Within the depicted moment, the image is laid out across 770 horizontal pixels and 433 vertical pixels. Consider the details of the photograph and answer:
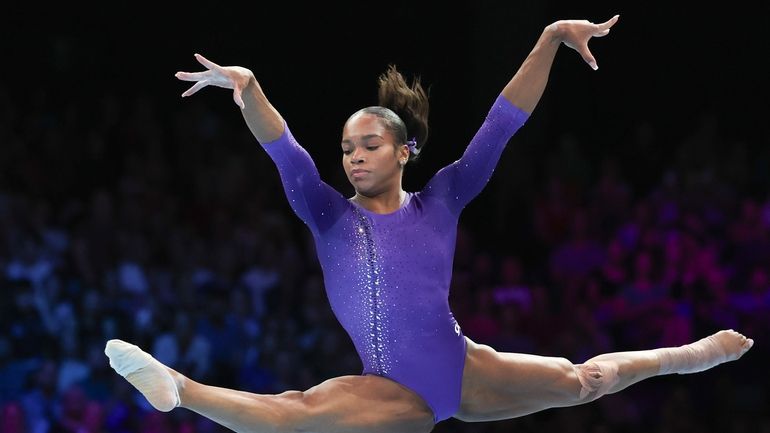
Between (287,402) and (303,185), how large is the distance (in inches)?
27.8

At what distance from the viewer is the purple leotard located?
372cm

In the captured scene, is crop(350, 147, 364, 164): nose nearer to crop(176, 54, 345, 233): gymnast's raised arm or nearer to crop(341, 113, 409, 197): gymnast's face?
crop(341, 113, 409, 197): gymnast's face

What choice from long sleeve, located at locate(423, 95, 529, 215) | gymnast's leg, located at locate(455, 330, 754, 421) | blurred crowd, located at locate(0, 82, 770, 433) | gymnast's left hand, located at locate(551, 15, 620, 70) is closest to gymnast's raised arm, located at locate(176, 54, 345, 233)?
long sleeve, located at locate(423, 95, 529, 215)

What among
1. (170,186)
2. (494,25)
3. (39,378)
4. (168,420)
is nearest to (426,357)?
(168,420)

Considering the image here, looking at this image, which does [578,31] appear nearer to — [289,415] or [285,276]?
[289,415]

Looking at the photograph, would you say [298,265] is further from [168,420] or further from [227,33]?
[227,33]

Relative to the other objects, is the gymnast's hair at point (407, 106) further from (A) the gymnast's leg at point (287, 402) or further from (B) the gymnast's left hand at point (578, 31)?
(A) the gymnast's leg at point (287, 402)

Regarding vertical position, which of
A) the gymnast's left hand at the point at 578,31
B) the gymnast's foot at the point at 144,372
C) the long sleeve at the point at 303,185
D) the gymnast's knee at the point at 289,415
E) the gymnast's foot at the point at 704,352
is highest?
the gymnast's left hand at the point at 578,31

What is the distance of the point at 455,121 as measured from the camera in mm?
8312

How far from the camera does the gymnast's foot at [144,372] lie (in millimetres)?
3350

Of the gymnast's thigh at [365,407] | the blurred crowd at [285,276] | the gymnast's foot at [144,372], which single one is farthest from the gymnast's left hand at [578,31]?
the blurred crowd at [285,276]

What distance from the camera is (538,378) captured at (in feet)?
12.8

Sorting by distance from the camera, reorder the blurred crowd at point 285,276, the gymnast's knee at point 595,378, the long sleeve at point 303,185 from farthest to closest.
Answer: the blurred crowd at point 285,276 < the gymnast's knee at point 595,378 < the long sleeve at point 303,185

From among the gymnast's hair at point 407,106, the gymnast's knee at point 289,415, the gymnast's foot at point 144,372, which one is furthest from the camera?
the gymnast's hair at point 407,106
